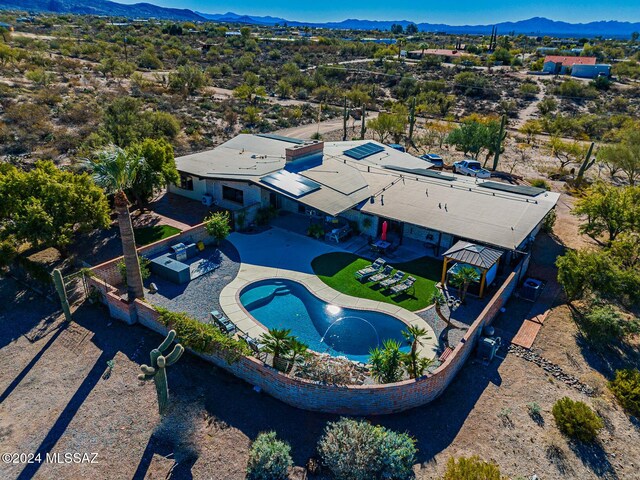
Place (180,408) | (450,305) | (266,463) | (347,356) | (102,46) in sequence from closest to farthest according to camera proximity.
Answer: (266,463), (180,408), (347,356), (450,305), (102,46)

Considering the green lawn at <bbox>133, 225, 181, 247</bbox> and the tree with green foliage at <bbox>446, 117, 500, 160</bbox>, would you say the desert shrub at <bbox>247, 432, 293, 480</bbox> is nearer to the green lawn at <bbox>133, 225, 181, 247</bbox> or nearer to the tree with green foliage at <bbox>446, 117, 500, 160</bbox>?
the green lawn at <bbox>133, 225, 181, 247</bbox>

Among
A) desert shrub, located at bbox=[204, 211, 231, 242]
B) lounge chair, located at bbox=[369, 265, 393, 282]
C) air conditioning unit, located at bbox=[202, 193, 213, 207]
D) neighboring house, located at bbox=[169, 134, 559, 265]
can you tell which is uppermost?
neighboring house, located at bbox=[169, 134, 559, 265]

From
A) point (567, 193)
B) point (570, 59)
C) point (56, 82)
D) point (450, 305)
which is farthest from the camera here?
point (570, 59)

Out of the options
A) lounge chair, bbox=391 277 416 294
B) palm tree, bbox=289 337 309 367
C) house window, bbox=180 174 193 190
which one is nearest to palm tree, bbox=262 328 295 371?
palm tree, bbox=289 337 309 367

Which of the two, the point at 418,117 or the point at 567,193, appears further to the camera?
the point at 418,117

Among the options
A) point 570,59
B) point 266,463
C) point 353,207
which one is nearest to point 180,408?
point 266,463

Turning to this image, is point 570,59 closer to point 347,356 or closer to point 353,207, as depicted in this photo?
point 353,207

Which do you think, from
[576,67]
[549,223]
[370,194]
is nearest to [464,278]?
[370,194]
